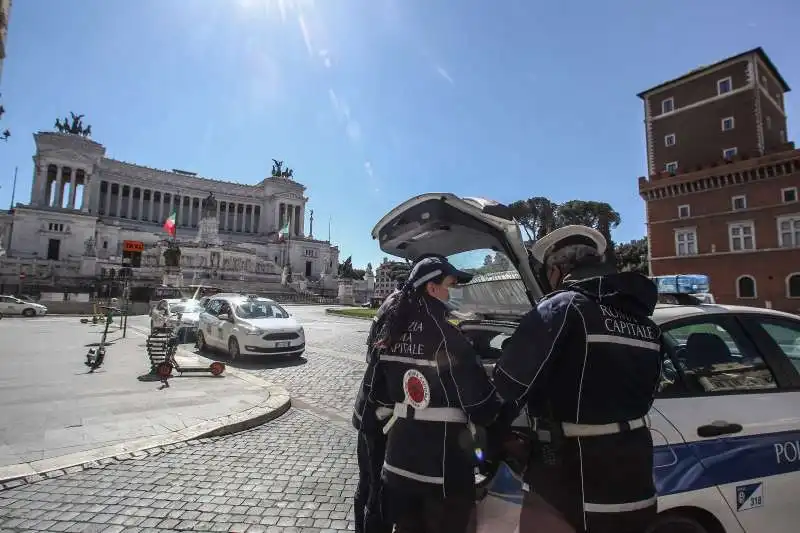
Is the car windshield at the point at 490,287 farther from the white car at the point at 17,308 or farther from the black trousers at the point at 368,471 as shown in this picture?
the white car at the point at 17,308

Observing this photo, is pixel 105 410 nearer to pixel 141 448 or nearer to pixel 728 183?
pixel 141 448

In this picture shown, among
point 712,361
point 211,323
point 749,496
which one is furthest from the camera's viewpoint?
point 211,323

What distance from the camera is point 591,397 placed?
1816 mm

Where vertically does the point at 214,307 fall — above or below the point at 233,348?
above

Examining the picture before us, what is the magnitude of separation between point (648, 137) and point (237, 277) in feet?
177

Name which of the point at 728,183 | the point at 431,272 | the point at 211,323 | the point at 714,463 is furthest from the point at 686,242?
the point at 431,272

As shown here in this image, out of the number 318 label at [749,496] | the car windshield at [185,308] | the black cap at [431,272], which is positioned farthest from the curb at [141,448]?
the car windshield at [185,308]

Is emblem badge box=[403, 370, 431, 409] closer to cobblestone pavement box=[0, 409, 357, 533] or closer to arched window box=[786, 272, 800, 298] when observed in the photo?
cobblestone pavement box=[0, 409, 357, 533]

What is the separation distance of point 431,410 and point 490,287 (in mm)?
1715

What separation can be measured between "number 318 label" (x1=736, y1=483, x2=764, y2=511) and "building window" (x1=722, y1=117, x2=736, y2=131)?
1786 inches

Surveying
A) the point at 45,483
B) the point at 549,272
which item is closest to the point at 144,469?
the point at 45,483

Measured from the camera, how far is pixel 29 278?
47281mm

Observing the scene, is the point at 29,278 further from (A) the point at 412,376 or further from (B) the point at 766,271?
(B) the point at 766,271

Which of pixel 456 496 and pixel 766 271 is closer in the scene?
pixel 456 496
